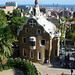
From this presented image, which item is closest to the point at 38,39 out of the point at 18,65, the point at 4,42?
the point at 18,65

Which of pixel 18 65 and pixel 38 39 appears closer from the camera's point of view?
pixel 18 65

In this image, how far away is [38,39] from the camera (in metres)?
30.8

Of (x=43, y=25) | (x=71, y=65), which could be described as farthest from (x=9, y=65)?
(x=71, y=65)

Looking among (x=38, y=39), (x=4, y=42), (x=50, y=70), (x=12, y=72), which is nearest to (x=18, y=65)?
(x=12, y=72)

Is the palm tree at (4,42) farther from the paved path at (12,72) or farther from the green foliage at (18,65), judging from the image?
the green foliage at (18,65)

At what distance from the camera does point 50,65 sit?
30.7m

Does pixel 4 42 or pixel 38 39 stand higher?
pixel 4 42

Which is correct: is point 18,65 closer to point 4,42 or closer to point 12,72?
point 12,72

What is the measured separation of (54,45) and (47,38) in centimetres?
272

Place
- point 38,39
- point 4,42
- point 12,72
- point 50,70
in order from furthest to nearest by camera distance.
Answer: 1. point 38,39
2. point 50,70
3. point 12,72
4. point 4,42

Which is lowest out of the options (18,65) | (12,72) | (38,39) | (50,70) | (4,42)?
(50,70)

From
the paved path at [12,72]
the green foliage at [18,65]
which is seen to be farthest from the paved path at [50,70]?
the paved path at [12,72]

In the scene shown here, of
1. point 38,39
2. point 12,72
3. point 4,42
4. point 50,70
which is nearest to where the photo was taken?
point 4,42

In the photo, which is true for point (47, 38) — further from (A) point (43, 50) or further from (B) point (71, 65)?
(B) point (71, 65)
